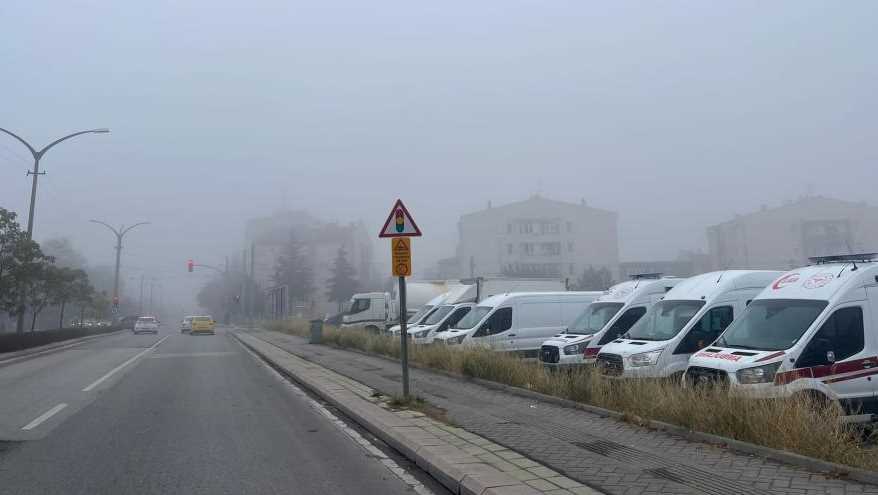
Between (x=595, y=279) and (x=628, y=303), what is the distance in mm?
26529

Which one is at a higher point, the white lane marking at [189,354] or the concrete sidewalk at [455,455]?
the white lane marking at [189,354]

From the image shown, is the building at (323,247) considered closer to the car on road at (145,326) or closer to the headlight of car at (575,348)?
the car on road at (145,326)

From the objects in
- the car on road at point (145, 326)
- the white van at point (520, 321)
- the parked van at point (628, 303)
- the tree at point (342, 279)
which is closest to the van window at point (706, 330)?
the parked van at point (628, 303)

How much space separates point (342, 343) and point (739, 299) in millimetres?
17339

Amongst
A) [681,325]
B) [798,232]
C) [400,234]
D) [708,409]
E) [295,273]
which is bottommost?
[708,409]

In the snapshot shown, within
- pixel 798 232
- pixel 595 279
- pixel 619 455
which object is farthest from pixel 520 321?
pixel 595 279

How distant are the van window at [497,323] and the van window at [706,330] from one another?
8111 mm

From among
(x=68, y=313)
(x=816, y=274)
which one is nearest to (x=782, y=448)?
(x=816, y=274)

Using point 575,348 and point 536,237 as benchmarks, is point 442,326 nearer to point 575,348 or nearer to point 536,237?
point 575,348

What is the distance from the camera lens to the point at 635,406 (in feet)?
29.9

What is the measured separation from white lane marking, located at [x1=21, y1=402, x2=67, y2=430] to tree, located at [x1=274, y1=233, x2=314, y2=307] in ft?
199

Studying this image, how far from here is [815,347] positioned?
8.73 metres

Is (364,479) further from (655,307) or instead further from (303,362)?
(303,362)

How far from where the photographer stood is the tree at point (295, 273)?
72.3 meters
